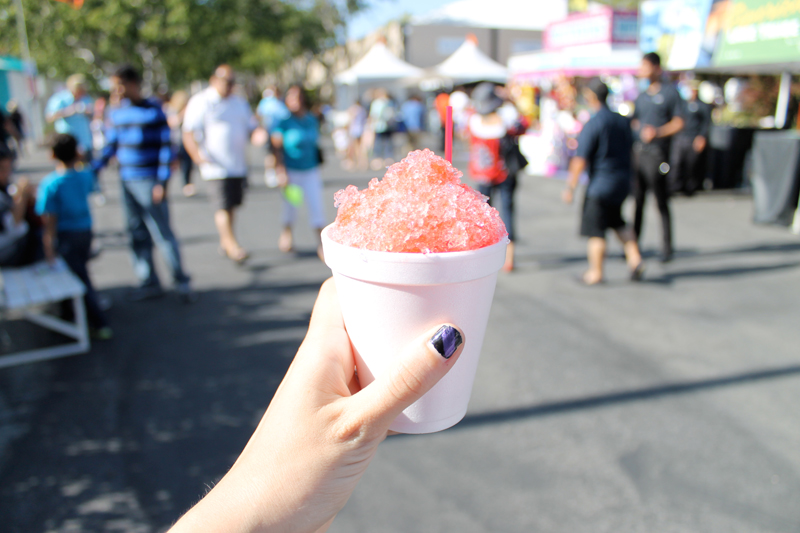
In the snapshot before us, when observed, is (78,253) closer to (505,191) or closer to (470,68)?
(505,191)

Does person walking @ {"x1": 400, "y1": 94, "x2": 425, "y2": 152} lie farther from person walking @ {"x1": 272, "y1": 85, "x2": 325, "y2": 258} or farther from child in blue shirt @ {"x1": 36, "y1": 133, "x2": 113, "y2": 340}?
child in blue shirt @ {"x1": 36, "y1": 133, "x2": 113, "y2": 340}

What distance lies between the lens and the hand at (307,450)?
921mm

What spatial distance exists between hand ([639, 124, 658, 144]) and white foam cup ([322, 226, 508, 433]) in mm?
5333

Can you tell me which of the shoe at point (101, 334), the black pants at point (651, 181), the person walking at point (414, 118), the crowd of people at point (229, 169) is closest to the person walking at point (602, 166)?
the crowd of people at point (229, 169)

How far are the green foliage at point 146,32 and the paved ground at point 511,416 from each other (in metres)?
20.1

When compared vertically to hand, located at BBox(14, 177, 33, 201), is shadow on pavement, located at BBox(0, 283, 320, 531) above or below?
below

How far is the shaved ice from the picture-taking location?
3.27ft

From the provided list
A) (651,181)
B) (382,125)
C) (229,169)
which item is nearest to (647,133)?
(651,181)

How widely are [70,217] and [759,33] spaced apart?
9441 mm

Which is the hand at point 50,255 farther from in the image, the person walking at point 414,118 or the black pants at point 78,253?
the person walking at point 414,118

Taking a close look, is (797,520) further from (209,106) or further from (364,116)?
(364,116)

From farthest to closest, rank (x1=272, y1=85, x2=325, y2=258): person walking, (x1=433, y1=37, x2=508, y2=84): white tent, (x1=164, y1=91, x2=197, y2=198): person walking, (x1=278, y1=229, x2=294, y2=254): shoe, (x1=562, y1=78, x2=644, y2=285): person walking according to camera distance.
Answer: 1. (x1=433, y1=37, x2=508, y2=84): white tent
2. (x1=164, y1=91, x2=197, y2=198): person walking
3. (x1=278, y1=229, x2=294, y2=254): shoe
4. (x1=272, y1=85, x2=325, y2=258): person walking
5. (x1=562, y1=78, x2=644, y2=285): person walking

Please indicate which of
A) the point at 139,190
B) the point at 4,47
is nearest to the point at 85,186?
the point at 139,190

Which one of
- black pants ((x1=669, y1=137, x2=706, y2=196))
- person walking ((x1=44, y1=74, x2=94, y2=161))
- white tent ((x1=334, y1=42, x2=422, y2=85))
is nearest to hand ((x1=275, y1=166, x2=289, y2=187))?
person walking ((x1=44, y1=74, x2=94, y2=161))
